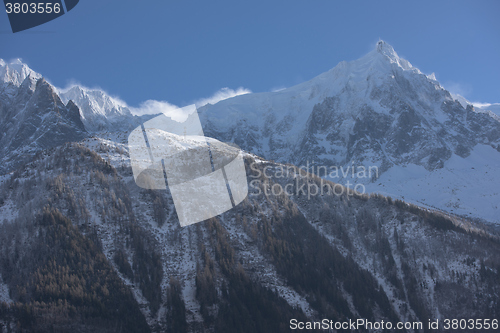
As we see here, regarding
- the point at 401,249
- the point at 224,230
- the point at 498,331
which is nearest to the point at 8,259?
the point at 224,230

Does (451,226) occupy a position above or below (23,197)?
below

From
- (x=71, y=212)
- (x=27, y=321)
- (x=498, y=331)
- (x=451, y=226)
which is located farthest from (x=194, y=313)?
(x=451, y=226)

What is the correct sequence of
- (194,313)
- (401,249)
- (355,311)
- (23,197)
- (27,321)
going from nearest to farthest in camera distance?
(27,321), (194,313), (355,311), (23,197), (401,249)

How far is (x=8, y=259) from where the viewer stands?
11650 centimetres

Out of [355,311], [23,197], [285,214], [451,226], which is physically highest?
[23,197]

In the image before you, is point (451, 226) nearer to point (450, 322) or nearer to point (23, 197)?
point (450, 322)

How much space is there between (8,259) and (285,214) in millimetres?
87353

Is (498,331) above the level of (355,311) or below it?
below

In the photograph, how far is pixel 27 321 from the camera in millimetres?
98500

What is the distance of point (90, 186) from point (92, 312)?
166ft

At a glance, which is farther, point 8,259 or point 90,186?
point 90,186

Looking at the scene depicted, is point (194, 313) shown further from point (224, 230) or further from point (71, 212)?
point (71, 212)

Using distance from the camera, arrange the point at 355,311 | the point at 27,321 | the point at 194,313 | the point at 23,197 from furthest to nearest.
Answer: the point at 23,197
the point at 355,311
the point at 194,313
the point at 27,321

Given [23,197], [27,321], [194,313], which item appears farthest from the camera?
[23,197]
